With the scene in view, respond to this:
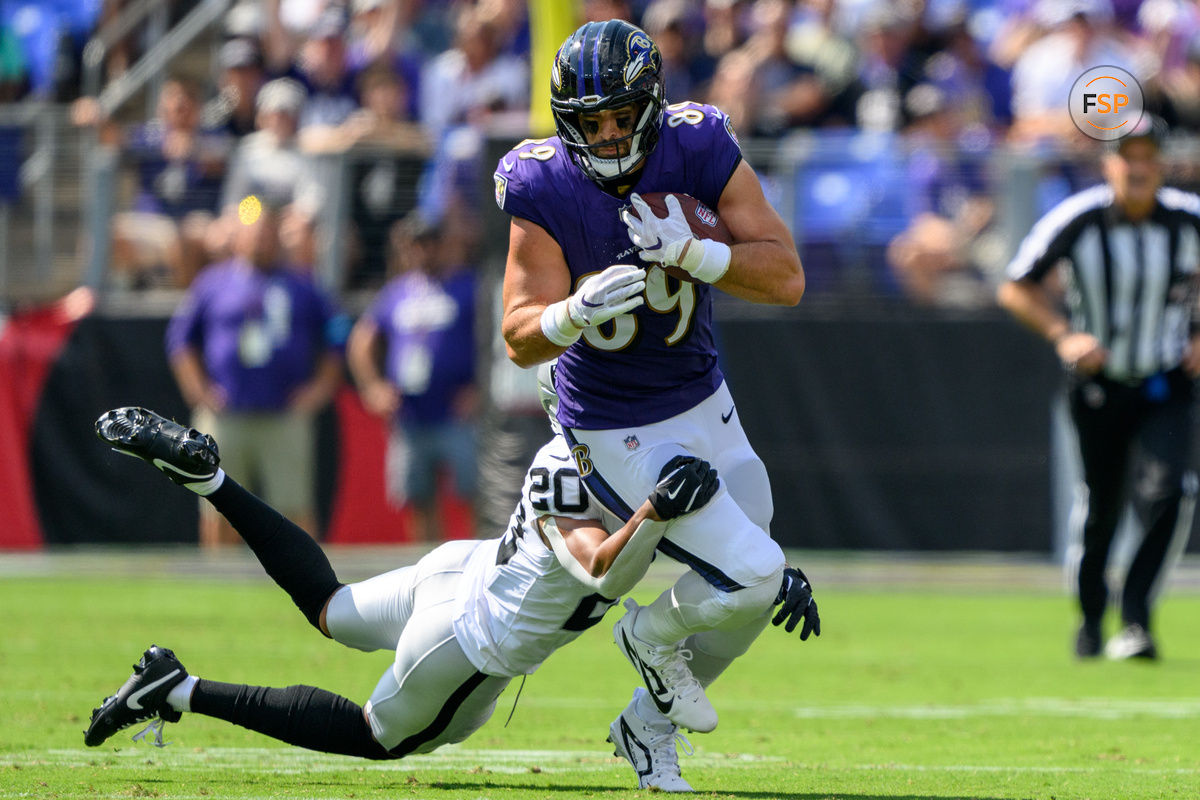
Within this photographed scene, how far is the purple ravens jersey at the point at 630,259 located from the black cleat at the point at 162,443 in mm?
961

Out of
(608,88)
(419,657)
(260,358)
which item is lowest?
(260,358)

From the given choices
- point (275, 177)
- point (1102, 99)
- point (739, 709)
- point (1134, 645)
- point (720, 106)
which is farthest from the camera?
point (720, 106)

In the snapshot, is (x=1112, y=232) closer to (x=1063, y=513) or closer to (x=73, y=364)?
(x=1063, y=513)

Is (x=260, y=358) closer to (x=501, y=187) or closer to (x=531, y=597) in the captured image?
(x=501, y=187)

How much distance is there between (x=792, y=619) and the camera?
4023mm

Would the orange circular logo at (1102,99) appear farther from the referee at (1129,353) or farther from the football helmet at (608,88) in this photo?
the football helmet at (608,88)

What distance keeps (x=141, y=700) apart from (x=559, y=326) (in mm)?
1560

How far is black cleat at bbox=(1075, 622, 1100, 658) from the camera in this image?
7.28m

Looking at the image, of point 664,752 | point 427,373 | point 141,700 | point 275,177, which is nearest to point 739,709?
point 664,752

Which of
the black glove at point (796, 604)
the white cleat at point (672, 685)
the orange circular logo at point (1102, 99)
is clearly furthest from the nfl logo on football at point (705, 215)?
the orange circular logo at point (1102, 99)

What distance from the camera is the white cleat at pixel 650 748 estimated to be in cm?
420

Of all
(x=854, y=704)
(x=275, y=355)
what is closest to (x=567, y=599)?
(x=854, y=704)

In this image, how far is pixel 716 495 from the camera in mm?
4062

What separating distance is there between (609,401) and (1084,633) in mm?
3822
